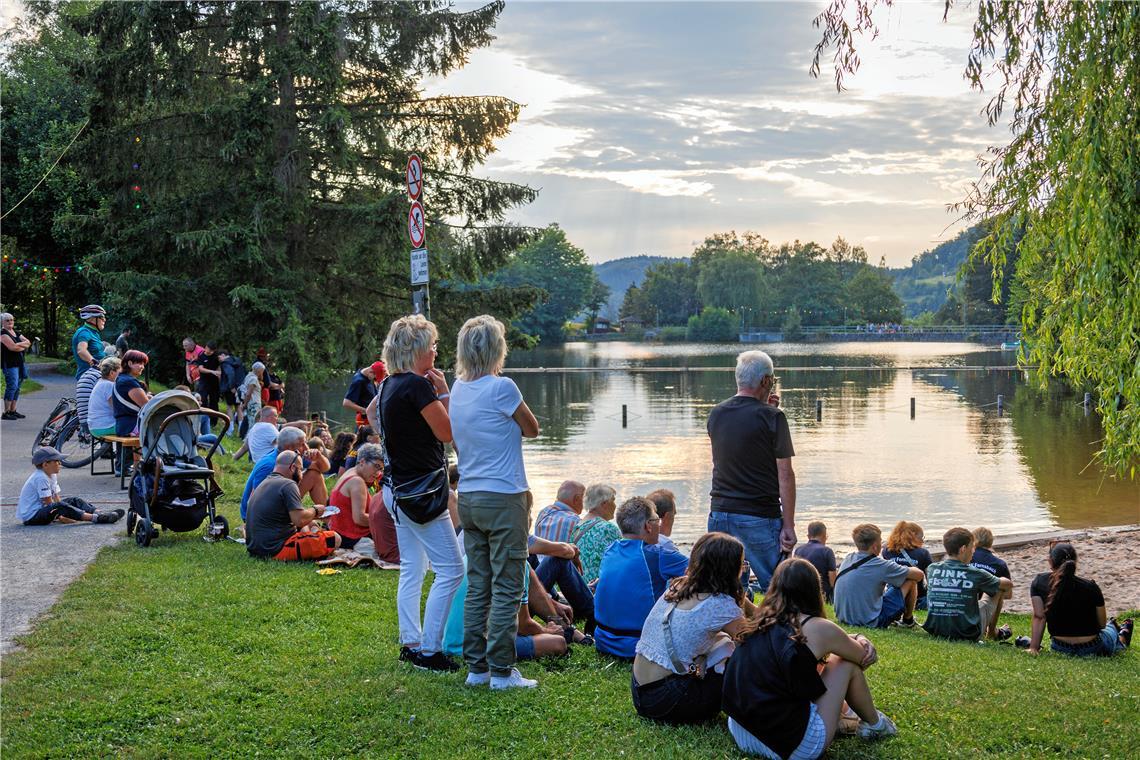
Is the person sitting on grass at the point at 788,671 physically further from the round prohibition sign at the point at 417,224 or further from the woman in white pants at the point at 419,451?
the round prohibition sign at the point at 417,224

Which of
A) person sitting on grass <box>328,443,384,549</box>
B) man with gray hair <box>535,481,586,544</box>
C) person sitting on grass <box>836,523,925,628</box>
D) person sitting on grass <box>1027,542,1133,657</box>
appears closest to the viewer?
man with gray hair <box>535,481,586,544</box>

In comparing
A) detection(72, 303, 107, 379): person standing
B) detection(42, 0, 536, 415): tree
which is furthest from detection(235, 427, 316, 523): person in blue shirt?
detection(42, 0, 536, 415): tree

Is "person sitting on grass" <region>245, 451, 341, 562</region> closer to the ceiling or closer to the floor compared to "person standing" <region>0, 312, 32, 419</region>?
closer to the floor

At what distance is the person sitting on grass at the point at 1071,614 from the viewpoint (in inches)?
317

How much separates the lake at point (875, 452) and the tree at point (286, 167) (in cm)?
594

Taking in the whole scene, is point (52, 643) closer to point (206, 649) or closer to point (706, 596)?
point (206, 649)

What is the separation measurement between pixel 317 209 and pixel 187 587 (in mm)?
15361

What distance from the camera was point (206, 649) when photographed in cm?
613

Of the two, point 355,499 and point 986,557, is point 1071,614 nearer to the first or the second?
point 986,557

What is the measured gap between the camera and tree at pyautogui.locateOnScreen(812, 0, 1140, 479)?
5711 mm

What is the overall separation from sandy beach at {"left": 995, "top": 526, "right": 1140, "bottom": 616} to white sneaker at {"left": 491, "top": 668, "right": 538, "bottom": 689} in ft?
26.4

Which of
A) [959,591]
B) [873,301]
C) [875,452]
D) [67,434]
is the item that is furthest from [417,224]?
[873,301]

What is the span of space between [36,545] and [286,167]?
13446 mm

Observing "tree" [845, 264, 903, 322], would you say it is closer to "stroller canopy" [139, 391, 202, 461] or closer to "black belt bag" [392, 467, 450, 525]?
"stroller canopy" [139, 391, 202, 461]
